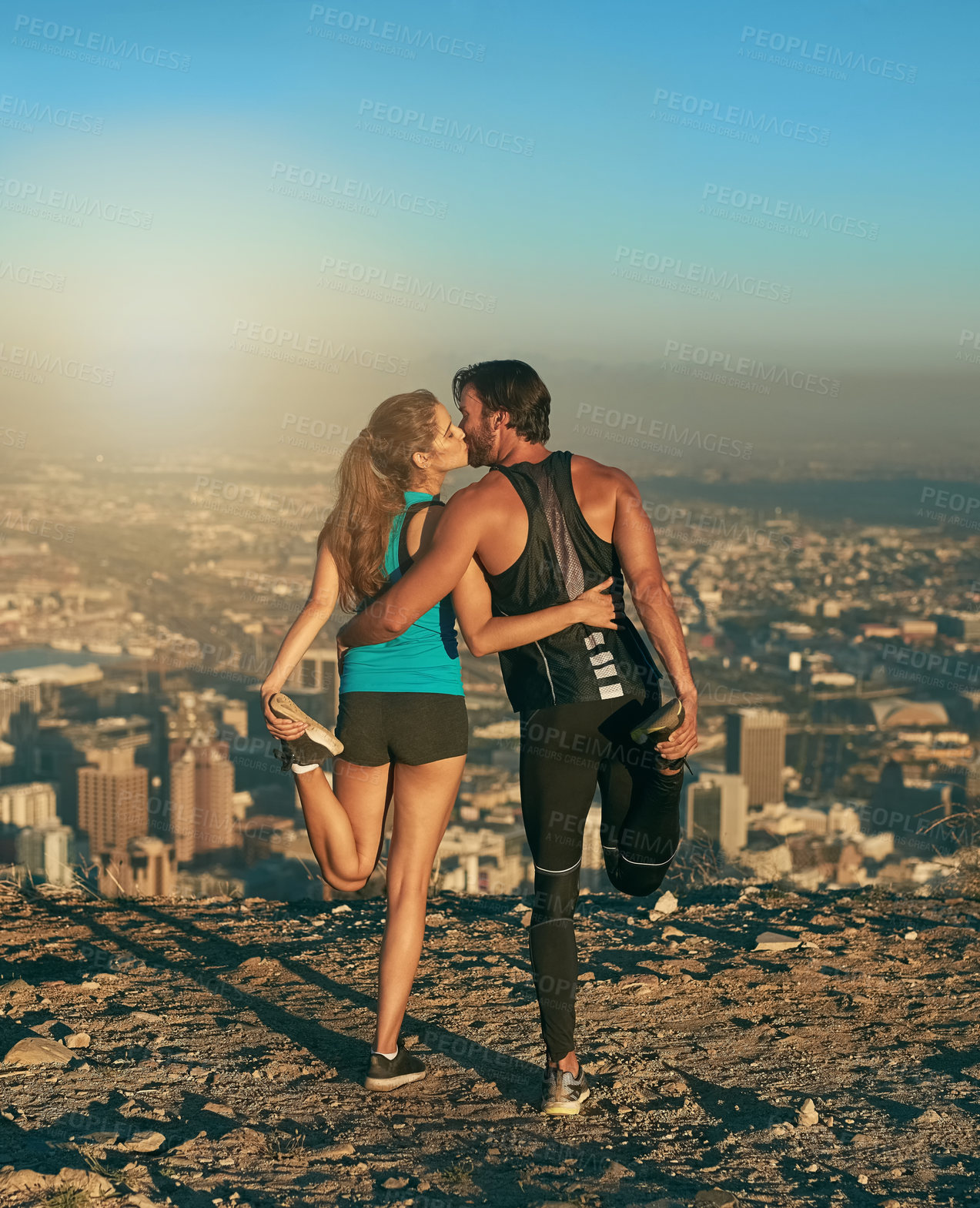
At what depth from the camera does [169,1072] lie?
138 inches

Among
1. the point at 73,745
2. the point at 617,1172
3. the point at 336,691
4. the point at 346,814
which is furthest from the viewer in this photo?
the point at 73,745

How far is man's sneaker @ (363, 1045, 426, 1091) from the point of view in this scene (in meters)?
3.37

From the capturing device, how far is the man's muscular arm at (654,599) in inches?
123

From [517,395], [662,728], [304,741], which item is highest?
[517,395]

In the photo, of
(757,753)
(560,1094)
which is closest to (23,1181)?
(560,1094)

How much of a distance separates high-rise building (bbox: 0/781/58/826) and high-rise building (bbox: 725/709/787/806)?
11928mm

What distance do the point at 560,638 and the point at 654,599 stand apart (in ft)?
Answer: 1.09

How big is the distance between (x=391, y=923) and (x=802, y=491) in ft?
146

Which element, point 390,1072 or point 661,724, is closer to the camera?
point 661,724

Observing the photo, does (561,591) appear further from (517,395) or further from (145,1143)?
(145,1143)

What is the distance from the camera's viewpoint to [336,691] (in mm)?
13586

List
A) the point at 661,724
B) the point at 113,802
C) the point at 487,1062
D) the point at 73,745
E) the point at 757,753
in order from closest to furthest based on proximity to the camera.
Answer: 1. the point at 661,724
2. the point at 487,1062
3. the point at 113,802
4. the point at 757,753
5. the point at 73,745

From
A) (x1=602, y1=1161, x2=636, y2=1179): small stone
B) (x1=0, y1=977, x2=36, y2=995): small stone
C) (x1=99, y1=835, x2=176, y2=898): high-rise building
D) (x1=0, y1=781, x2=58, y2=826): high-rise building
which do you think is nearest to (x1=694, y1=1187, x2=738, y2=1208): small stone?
(x1=602, y1=1161, x2=636, y2=1179): small stone

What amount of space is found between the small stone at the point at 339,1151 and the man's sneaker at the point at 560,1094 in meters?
0.64
